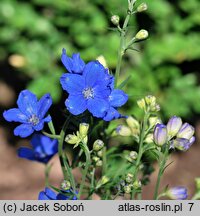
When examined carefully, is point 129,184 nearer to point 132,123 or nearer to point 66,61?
point 132,123

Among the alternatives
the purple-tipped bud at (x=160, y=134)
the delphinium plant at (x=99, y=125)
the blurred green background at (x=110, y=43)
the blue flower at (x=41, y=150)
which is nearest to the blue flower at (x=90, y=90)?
the delphinium plant at (x=99, y=125)

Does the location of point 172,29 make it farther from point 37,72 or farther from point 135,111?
point 37,72

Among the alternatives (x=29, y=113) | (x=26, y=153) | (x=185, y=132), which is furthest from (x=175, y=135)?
(x=26, y=153)

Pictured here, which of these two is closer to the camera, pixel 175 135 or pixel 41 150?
pixel 175 135

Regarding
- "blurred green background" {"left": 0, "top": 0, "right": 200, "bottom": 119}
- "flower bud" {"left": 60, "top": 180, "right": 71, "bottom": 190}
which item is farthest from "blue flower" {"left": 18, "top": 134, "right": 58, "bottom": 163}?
"blurred green background" {"left": 0, "top": 0, "right": 200, "bottom": 119}

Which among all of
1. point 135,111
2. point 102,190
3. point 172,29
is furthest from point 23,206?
point 172,29

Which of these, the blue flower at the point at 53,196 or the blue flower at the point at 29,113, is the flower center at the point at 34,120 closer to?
the blue flower at the point at 29,113

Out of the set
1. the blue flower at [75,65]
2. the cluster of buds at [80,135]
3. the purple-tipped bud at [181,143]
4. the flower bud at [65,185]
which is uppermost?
the blue flower at [75,65]
